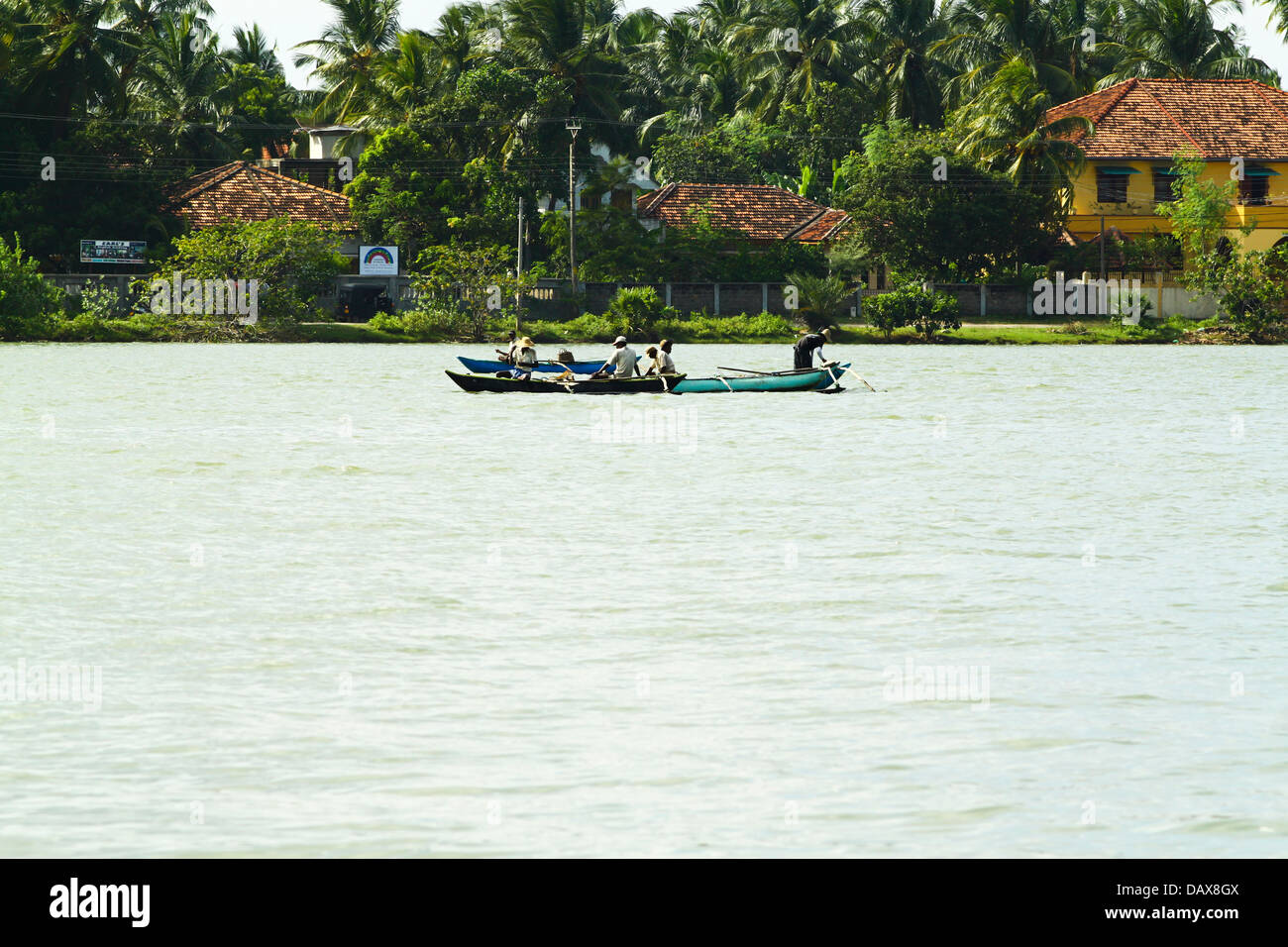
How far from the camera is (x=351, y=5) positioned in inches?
2613

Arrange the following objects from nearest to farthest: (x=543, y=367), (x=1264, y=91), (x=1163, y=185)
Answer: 1. (x=543, y=367)
2. (x=1163, y=185)
3. (x=1264, y=91)

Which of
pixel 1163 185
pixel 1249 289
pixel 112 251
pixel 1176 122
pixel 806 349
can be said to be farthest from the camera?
pixel 1163 185

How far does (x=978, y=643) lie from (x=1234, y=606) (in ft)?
8.43

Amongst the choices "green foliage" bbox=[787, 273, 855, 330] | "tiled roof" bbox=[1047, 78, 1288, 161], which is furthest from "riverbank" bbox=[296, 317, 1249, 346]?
"tiled roof" bbox=[1047, 78, 1288, 161]

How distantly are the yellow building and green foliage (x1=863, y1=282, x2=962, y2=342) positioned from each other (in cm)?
971

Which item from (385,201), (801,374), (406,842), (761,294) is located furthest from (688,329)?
(406,842)

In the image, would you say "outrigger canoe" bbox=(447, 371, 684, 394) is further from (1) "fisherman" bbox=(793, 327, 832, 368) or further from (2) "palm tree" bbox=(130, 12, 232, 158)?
(2) "palm tree" bbox=(130, 12, 232, 158)

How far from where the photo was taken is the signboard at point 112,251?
58750 mm

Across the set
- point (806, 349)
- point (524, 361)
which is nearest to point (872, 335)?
point (806, 349)

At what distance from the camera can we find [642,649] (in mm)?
10906

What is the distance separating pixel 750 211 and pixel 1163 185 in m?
15.6

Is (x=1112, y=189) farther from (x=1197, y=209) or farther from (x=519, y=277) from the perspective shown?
(x=519, y=277)

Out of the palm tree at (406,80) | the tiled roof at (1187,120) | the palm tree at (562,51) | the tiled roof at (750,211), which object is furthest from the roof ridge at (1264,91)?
the palm tree at (406,80)

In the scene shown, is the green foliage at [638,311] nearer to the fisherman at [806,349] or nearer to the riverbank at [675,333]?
the riverbank at [675,333]
